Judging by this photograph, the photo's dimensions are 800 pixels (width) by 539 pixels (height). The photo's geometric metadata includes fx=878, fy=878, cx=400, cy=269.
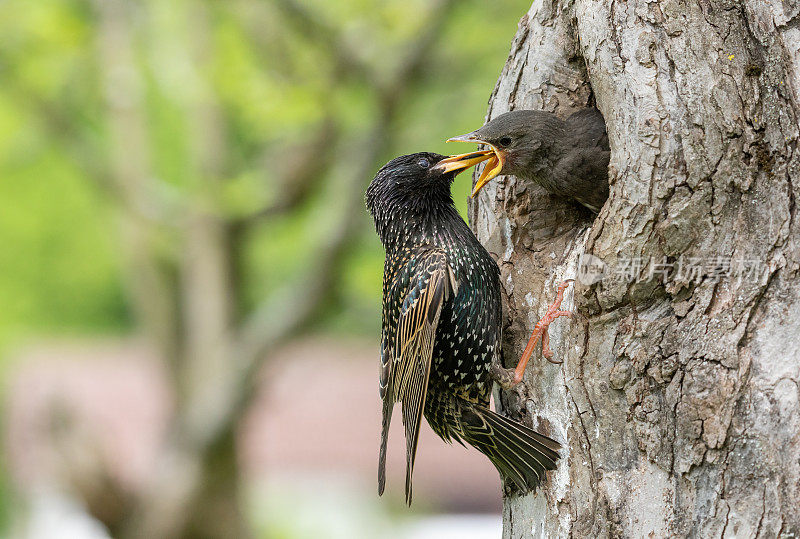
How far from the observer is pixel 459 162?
9.60 feet

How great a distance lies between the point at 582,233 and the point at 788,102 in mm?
714

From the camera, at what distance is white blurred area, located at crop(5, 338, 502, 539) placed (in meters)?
11.2

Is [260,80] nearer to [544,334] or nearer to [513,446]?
[544,334]

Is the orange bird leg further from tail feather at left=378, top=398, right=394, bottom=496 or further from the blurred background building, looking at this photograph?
the blurred background building

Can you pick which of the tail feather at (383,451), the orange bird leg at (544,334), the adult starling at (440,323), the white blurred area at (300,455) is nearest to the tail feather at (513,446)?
the adult starling at (440,323)

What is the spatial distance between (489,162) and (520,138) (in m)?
0.20

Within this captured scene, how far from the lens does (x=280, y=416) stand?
14.2 m

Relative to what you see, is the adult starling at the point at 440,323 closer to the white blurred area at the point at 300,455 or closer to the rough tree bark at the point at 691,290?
the rough tree bark at the point at 691,290

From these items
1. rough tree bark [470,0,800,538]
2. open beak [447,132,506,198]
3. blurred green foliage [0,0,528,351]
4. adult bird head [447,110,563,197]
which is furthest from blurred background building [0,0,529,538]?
rough tree bark [470,0,800,538]

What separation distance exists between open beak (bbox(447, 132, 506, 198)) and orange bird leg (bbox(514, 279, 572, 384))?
435mm

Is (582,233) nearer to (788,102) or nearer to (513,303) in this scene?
(513,303)

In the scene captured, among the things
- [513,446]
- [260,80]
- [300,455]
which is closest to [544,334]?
[513,446]

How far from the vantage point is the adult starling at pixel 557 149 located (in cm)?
270

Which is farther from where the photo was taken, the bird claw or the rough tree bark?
the bird claw
